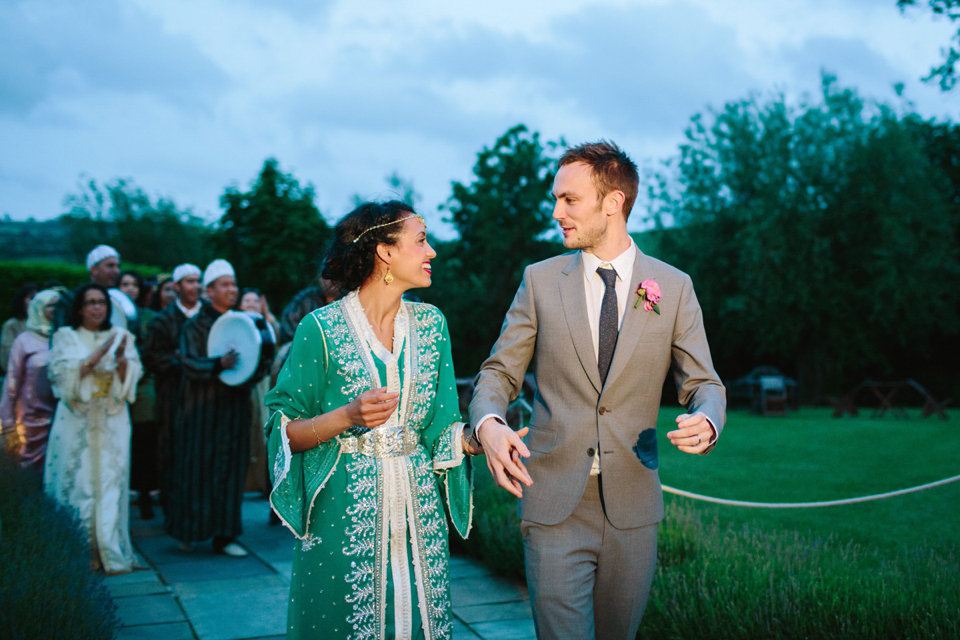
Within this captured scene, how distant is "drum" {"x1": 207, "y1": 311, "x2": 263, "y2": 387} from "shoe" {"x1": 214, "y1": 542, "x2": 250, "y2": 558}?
1.32 m

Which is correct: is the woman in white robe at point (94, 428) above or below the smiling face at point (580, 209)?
below

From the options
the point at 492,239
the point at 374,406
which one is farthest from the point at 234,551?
the point at 492,239

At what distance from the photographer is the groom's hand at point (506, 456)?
2.68 metres

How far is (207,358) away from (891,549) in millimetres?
5330

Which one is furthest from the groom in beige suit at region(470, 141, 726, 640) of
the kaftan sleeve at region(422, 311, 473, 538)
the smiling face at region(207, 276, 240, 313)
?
the smiling face at region(207, 276, 240, 313)

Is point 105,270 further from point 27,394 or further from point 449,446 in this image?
point 449,446

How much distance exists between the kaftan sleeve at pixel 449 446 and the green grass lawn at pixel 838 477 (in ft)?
10.8

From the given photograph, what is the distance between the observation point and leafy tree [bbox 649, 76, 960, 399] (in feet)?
82.7

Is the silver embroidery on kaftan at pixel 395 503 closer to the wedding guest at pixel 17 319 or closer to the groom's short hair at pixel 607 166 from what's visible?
the groom's short hair at pixel 607 166

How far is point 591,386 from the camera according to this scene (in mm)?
3055

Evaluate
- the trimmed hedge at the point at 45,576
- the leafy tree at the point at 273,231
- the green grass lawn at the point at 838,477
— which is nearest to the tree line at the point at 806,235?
Answer: the leafy tree at the point at 273,231

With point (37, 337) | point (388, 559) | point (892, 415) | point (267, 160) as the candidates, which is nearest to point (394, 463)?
point (388, 559)

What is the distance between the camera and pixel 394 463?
3031 millimetres

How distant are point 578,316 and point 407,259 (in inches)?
26.9
